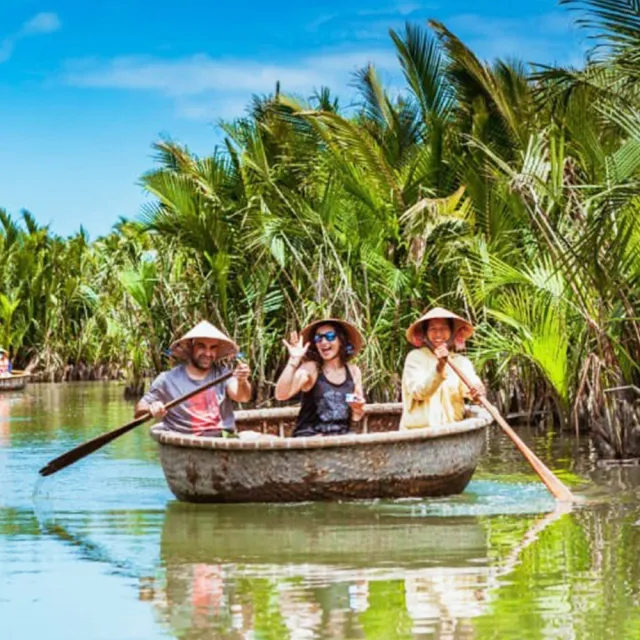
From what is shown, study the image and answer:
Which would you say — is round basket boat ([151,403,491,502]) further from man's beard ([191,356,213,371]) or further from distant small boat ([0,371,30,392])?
distant small boat ([0,371,30,392])

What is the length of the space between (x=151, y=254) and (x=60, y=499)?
13.8m

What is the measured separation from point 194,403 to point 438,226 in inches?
240

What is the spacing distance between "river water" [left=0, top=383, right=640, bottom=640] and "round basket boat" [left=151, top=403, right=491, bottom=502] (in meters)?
0.12

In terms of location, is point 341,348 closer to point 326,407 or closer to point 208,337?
point 326,407

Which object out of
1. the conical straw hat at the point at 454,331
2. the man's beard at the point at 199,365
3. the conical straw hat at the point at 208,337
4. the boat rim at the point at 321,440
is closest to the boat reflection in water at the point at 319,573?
the boat rim at the point at 321,440

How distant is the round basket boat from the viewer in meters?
9.77

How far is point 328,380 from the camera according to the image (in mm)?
10633

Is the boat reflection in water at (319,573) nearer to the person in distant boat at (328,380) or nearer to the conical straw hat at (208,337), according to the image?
the person in distant boat at (328,380)

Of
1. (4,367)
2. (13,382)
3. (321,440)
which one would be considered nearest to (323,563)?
(321,440)

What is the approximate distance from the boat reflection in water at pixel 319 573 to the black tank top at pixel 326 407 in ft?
2.78

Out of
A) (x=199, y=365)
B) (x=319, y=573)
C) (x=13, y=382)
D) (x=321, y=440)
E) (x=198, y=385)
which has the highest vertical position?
(x=199, y=365)

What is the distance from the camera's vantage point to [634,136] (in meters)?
10.3

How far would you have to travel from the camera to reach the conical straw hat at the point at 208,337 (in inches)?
415

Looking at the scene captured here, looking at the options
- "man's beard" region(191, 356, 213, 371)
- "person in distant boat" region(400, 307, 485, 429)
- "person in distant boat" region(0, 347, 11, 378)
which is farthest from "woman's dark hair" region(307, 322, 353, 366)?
"person in distant boat" region(0, 347, 11, 378)
